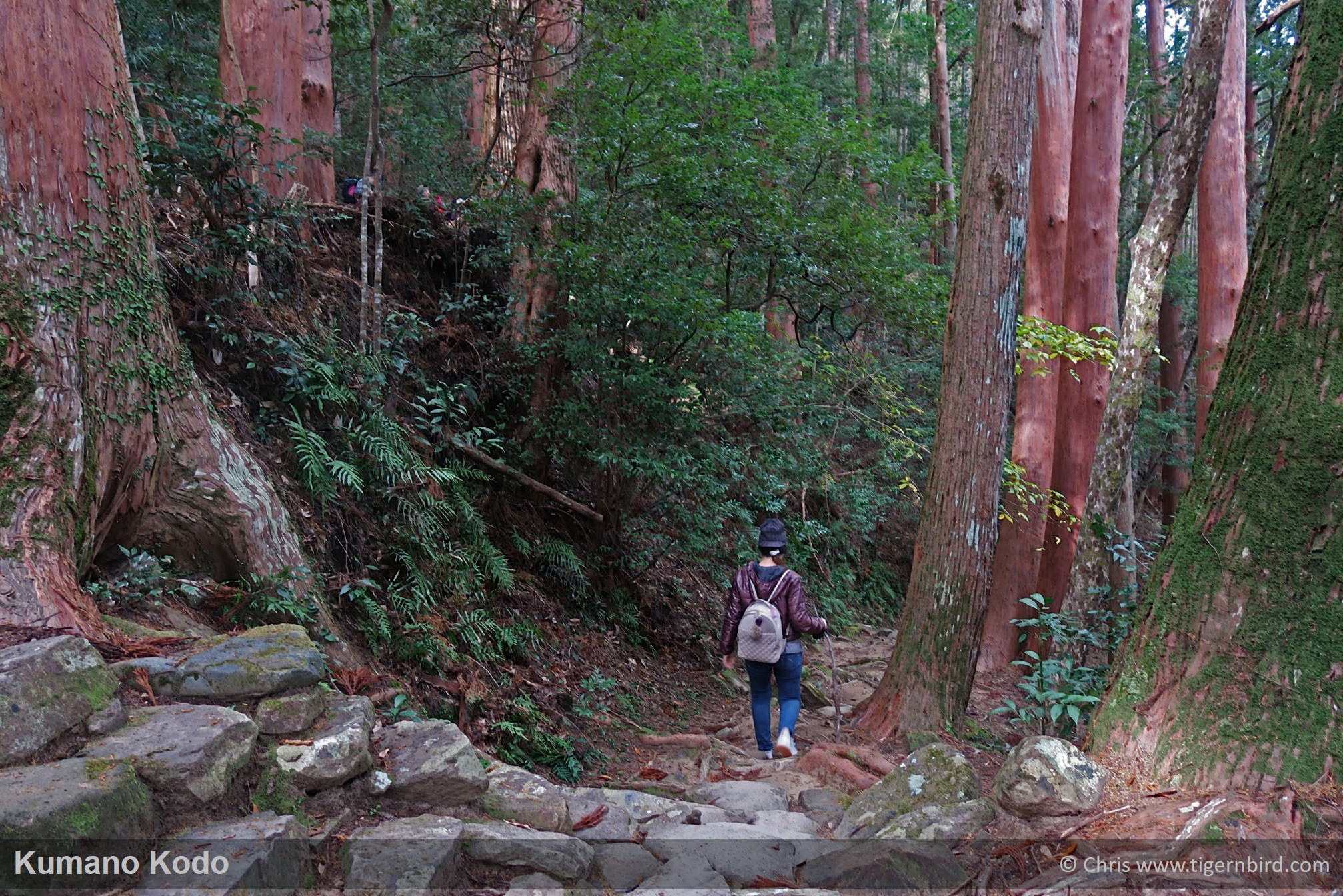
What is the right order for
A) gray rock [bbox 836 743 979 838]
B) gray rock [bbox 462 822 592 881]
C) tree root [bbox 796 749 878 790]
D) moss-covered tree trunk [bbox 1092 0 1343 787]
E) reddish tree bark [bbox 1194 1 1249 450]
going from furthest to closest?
1. reddish tree bark [bbox 1194 1 1249 450]
2. tree root [bbox 796 749 878 790]
3. gray rock [bbox 836 743 979 838]
4. gray rock [bbox 462 822 592 881]
5. moss-covered tree trunk [bbox 1092 0 1343 787]

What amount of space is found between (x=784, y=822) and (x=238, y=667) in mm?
2787

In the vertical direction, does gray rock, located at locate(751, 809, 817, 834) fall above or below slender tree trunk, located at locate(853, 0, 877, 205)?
below

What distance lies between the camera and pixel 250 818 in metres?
3.08

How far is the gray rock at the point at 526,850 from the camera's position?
329cm

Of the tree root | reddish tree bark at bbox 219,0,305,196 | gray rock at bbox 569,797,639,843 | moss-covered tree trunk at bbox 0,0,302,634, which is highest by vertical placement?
reddish tree bark at bbox 219,0,305,196

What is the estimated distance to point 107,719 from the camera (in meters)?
3.20

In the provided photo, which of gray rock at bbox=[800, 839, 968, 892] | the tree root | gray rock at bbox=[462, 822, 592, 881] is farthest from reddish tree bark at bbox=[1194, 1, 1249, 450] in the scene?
gray rock at bbox=[462, 822, 592, 881]

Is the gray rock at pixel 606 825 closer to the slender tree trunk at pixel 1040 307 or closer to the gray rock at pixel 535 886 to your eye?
the gray rock at pixel 535 886

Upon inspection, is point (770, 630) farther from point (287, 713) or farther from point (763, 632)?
point (287, 713)

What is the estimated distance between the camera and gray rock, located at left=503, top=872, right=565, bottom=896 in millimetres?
3170

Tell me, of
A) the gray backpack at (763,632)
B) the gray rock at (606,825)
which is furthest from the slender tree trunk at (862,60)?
the gray rock at (606,825)

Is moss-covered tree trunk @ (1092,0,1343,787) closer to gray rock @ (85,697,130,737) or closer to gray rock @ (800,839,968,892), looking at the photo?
gray rock @ (800,839,968,892)

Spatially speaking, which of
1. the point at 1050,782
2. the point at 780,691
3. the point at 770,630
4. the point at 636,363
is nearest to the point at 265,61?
the point at 636,363

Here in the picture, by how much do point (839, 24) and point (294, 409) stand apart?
28.0m
